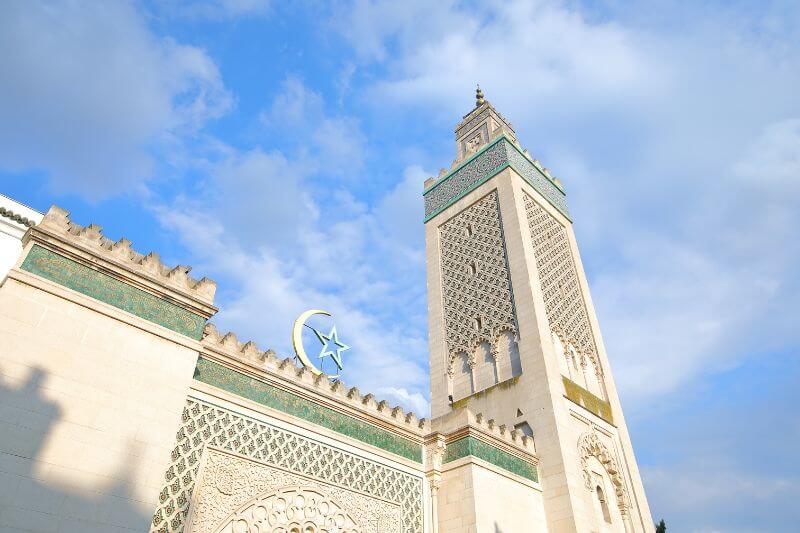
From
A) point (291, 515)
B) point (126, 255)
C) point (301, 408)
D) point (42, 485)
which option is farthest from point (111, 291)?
point (291, 515)

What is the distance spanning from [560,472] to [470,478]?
5.51ft

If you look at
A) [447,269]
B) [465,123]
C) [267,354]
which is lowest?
[267,354]

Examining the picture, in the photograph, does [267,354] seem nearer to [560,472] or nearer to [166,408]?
[166,408]

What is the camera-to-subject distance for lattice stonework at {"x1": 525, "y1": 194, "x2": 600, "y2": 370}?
10641 mm

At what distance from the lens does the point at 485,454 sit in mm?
7680

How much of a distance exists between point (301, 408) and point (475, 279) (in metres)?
5.68

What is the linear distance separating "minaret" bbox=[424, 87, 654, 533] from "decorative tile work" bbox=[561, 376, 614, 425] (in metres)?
0.03

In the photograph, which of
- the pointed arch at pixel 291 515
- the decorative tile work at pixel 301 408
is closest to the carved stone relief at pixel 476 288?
the decorative tile work at pixel 301 408

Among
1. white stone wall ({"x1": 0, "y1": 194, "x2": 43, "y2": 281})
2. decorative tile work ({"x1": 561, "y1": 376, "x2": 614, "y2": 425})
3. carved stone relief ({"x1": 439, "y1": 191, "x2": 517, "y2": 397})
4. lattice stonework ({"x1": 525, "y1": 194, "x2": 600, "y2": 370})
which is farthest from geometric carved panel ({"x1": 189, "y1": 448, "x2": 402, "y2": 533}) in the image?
lattice stonework ({"x1": 525, "y1": 194, "x2": 600, "y2": 370})

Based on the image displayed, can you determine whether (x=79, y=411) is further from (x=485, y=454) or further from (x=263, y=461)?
(x=485, y=454)

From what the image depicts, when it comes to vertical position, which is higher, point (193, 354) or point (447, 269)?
point (447, 269)

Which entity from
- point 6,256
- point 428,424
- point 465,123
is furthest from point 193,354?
point 465,123

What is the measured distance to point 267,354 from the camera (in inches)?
249

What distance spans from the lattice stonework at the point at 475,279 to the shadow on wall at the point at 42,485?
6931 mm
